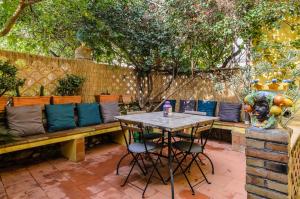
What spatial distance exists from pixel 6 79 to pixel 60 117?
999mm

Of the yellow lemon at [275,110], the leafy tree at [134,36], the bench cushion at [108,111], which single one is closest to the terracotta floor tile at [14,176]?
the bench cushion at [108,111]

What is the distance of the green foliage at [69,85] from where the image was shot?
3.91m

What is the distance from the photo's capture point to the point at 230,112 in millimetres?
4688

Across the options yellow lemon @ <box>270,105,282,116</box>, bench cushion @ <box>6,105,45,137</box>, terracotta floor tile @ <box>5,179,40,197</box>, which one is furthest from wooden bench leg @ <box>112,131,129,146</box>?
yellow lemon @ <box>270,105,282,116</box>

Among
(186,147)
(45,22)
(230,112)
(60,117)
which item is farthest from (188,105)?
(45,22)

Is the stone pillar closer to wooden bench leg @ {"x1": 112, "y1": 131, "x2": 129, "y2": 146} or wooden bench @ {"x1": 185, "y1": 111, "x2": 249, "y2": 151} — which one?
wooden bench @ {"x1": 185, "y1": 111, "x2": 249, "y2": 151}

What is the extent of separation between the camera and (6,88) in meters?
3.06

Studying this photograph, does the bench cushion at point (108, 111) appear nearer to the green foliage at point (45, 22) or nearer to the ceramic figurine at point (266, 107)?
the green foliage at point (45, 22)

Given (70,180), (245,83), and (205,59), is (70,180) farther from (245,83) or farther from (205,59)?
(205,59)

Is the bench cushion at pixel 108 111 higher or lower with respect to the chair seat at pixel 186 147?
higher

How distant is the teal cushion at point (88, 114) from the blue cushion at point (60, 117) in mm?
195

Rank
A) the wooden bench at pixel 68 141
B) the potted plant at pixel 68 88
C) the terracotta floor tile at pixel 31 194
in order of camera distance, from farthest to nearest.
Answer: the potted plant at pixel 68 88
the wooden bench at pixel 68 141
the terracotta floor tile at pixel 31 194

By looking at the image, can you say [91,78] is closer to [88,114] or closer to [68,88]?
[68,88]

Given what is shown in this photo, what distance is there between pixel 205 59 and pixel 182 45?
1046mm
